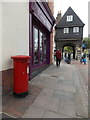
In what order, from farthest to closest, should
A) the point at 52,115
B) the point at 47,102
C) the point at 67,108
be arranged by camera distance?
the point at 47,102 → the point at 67,108 → the point at 52,115

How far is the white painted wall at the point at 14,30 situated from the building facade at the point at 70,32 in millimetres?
19814

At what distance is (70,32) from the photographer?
24.7 m

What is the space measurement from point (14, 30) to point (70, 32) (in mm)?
22659

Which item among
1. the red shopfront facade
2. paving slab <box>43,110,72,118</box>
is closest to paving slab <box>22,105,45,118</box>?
paving slab <box>43,110,72,118</box>

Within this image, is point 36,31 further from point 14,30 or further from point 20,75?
point 20,75

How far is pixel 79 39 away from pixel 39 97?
21593 mm

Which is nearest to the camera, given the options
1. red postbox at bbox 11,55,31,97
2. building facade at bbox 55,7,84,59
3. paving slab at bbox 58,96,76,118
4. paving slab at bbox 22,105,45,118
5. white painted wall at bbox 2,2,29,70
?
paving slab at bbox 22,105,45,118

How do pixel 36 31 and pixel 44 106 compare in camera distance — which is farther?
pixel 36 31

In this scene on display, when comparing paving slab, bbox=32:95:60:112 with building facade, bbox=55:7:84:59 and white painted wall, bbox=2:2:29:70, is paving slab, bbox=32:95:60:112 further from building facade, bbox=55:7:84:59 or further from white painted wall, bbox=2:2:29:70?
building facade, bbox=55:7:84:59

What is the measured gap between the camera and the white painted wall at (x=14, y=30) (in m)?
3.45

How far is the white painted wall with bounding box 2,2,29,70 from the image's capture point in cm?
345

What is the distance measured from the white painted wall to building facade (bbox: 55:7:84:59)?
19.8 m

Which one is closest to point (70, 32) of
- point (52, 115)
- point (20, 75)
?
point (20, 75)

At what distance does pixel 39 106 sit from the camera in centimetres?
299
